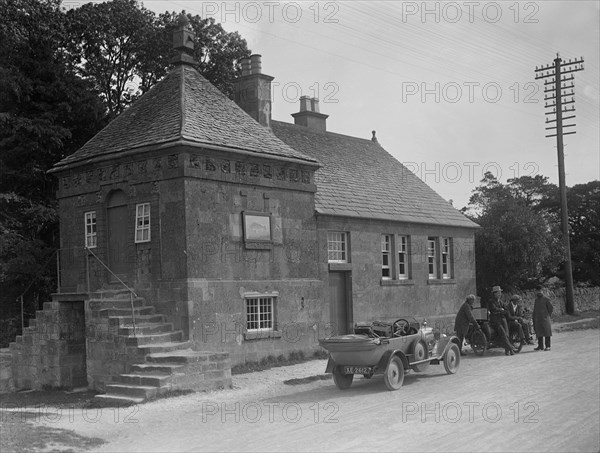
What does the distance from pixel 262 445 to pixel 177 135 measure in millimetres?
9970

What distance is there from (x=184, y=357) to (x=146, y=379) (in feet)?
3.17

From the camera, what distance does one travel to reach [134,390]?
47.4ft

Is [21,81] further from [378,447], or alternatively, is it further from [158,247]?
[378,447]

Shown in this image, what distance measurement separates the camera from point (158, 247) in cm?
1822

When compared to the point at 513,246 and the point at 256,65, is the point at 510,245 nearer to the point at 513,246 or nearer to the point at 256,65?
the point at 513,246

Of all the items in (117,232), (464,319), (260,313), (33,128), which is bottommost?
(464,319)

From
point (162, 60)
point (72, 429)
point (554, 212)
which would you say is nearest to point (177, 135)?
point (72, 429)

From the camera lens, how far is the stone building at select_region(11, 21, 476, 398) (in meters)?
17.8

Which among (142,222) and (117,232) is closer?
(142,222)

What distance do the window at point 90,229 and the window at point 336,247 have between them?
23.7 feet

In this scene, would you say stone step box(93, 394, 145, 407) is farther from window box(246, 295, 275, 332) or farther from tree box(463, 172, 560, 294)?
tree box(463, 172, 560, 294)

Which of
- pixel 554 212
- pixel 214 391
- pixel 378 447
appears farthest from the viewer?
pixel 554 212

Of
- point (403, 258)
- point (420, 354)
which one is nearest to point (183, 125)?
point (420, 354)

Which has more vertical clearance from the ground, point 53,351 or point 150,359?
point 150,359
